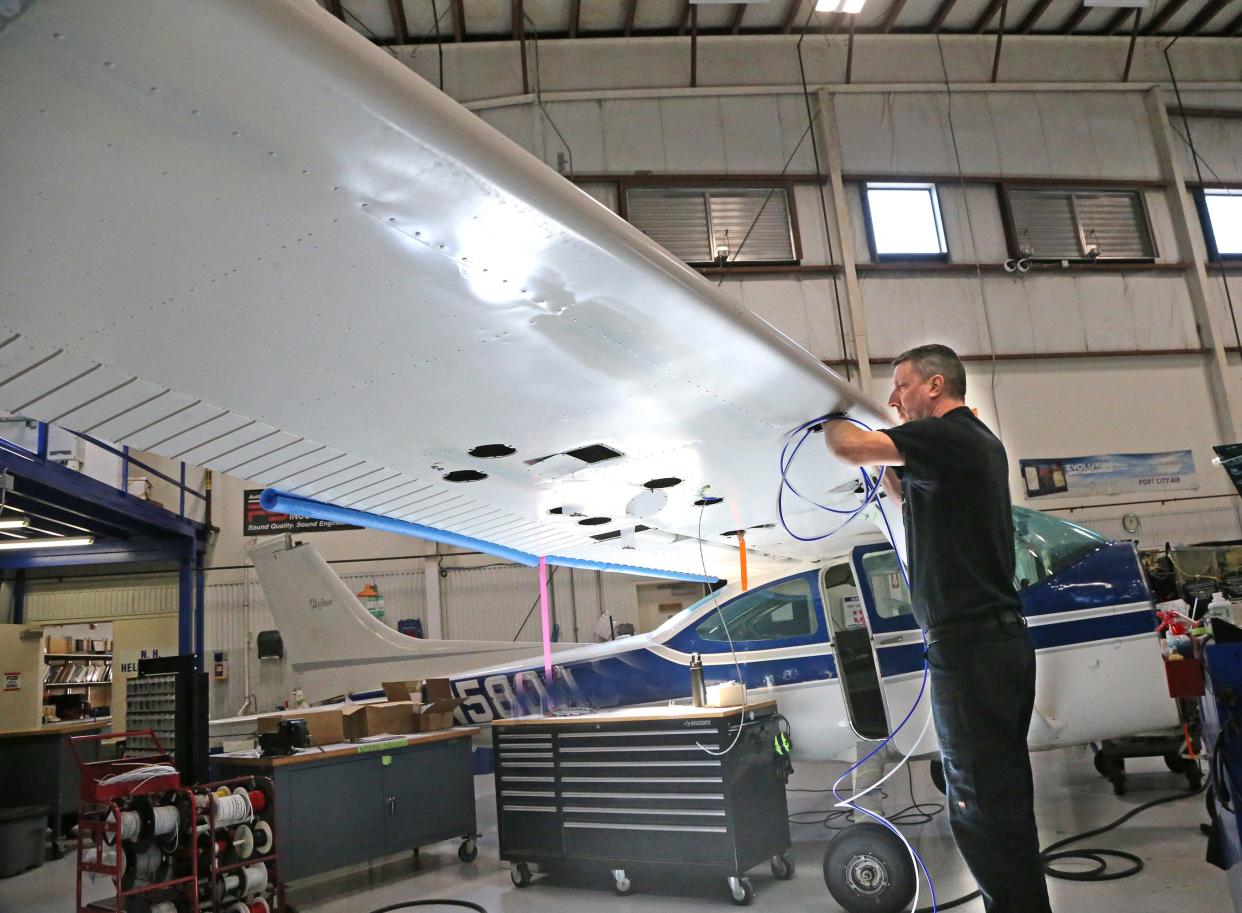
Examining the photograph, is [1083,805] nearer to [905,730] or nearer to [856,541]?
[905,730]

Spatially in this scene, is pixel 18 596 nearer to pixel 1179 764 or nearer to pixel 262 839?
pixel 262 839

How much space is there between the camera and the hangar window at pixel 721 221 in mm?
12336

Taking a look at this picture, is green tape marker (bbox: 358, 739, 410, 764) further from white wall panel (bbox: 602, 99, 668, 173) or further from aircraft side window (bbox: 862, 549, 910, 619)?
white wall panel (bbox: 602, 99, 668, 173)

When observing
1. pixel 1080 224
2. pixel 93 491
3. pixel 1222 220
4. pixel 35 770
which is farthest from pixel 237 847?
pixel 1222 220

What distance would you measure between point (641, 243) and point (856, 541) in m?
4.07

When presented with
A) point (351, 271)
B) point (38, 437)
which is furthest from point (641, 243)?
point (38, 437)

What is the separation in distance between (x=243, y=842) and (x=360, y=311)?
11.8 feet

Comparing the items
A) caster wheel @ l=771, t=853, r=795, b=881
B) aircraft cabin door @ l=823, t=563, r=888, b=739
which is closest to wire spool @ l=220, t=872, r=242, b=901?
caster wheel @ l=771, t=853, r=795, b=881

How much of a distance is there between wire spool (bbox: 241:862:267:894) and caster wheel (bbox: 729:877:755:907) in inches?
96.6

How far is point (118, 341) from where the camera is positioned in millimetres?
2008

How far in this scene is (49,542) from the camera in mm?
10055

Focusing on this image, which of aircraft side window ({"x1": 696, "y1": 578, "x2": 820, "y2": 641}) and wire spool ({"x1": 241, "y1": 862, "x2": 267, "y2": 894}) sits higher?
aircraft side window ({"x1": 696, "y1": 578, "x2": 820, "y2": 641})

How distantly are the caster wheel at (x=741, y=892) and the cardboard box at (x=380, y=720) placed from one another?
2801 millimetres

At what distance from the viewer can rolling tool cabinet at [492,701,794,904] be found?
434cm
